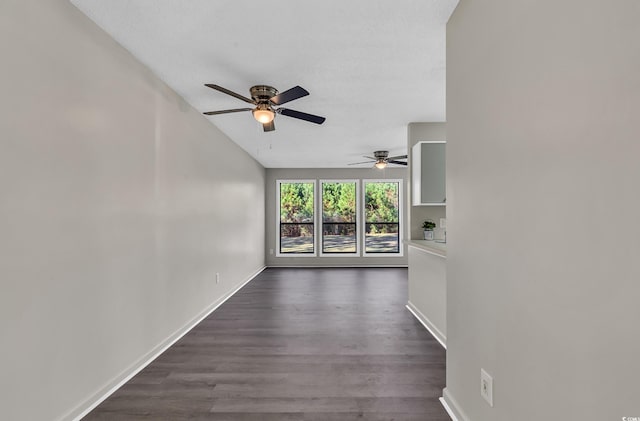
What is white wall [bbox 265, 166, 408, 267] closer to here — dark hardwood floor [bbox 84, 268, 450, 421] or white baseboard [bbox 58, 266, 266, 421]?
dark hardwood floor [bbox 84, 268, 450, 421]

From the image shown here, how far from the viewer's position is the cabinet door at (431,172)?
11.7 ft

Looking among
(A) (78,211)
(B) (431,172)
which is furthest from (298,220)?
(A) (78,211)

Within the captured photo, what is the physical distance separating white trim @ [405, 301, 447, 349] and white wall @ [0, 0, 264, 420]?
8.55 feet

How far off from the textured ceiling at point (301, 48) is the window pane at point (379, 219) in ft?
12.3

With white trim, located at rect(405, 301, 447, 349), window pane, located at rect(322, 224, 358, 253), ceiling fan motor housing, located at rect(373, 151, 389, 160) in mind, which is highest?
ceiling fan motor housing, located at rect(373, 151, 389, 160)

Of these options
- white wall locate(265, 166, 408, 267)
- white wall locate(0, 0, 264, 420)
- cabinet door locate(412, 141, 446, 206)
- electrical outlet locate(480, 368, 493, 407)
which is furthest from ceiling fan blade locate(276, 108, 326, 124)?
white wall locate(265, 166, 408, 267)

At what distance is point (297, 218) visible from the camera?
7.47 meters

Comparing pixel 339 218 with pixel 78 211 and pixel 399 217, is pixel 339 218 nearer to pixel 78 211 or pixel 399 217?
pixel 399 217

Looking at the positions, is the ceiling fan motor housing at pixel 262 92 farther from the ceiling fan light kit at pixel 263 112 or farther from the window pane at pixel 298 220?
the window pane at pixel 298 220

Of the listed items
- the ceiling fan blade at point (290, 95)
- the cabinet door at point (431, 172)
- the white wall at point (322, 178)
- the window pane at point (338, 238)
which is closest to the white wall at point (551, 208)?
the ceiling fan blade at point (290, 95)

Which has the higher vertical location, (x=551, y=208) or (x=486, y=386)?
(x=551, y=208)

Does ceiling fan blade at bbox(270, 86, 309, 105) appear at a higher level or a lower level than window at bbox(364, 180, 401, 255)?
higher

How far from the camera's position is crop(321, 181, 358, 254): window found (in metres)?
7.41

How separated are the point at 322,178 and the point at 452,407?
5.96 m
